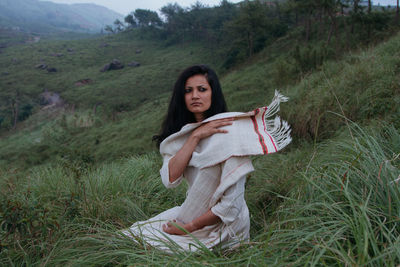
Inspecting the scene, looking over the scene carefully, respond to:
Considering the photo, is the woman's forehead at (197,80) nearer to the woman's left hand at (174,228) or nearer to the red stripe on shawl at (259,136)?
the red stripe on shawl at (259,136)

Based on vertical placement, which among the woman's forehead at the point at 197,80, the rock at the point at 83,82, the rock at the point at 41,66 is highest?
the rock at the point at 41,66

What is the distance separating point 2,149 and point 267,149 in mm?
27063

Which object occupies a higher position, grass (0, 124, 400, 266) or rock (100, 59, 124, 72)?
rock (100, 59, 124, 72)

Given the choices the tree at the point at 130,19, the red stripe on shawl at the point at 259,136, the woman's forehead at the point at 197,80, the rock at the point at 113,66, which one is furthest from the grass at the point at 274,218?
the tree at the point at 130,19

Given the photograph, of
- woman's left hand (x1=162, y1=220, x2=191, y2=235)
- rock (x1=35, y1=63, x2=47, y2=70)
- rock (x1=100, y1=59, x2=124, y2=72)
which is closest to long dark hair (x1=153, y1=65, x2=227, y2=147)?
woman's left hand (x1=162, y1=220, x2=191, y2=235)

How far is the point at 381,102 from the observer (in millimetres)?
3039

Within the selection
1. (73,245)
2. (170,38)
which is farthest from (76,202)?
(170,38)

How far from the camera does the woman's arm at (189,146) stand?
142 cm

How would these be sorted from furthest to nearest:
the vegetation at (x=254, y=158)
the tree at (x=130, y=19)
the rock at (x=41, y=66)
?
the tree at (x=130, y=19), the rock at (x=41, y=66), the vegetation at (x=254, y=158)

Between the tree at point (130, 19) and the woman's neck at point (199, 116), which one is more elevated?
the tree at point (130, 19)

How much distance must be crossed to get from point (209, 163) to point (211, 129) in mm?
167

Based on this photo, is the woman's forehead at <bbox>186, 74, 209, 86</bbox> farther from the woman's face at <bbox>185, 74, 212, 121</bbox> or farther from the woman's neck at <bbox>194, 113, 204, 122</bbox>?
the woman's neck at <bbox>194, 113, 204, 122</bbox>

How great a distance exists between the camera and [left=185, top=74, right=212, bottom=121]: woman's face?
158cm

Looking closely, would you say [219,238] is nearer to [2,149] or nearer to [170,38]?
[2,149]
